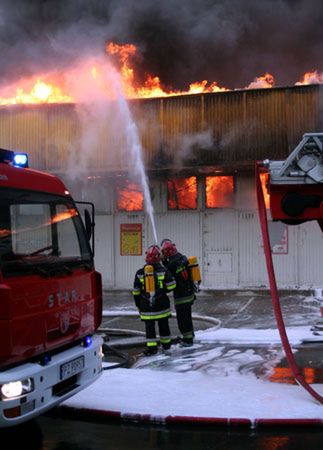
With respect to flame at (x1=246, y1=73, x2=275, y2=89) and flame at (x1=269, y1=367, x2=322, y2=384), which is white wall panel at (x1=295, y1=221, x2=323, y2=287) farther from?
flame at (x1=269, y1=367, x2=322, y2=384)

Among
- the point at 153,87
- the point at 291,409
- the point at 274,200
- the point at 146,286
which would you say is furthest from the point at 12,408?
the point at 153,87

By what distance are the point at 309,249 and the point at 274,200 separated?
32.9ft

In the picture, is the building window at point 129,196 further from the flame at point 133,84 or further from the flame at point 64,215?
the flame at point 64,215

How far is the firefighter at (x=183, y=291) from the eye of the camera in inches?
311

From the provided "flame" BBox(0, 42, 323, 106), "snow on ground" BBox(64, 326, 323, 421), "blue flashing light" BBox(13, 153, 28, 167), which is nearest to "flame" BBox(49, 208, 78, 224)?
"blue flashing light" BBox(13, 153, 28, 167)

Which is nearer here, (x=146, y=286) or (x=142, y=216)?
(x=146, y=286)

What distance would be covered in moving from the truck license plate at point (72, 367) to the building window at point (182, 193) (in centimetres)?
1086

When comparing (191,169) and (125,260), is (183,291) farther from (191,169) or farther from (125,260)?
(125,260)

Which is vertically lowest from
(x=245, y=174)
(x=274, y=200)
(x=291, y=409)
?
(x=291, y=409)

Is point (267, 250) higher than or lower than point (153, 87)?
lower

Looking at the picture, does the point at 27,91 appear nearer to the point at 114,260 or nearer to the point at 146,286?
the point at 114,260

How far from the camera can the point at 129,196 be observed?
15.6 meters

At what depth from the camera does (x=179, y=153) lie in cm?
1409

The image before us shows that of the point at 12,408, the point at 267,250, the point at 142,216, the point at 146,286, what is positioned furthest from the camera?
the point at 142,216
